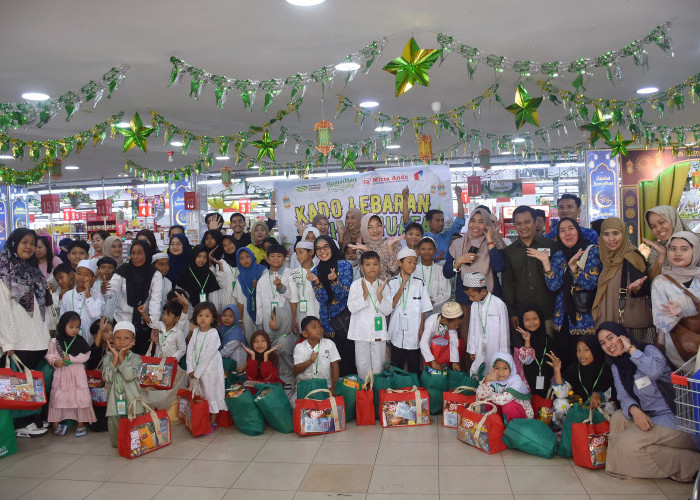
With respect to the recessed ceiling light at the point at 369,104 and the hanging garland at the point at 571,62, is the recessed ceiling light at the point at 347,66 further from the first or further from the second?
the recessed ceiling light at the point at 369,104

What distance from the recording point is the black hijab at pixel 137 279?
5180 mm

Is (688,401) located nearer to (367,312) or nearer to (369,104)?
(367,312)

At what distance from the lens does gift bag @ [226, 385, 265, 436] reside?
4445 millimetres

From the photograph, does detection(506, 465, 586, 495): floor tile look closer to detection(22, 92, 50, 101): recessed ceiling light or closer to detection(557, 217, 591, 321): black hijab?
detection(557, 217, 591, 321): black hijab

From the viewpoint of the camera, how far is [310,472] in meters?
3.73

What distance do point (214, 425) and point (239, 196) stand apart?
1429cm

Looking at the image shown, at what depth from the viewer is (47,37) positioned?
474cm

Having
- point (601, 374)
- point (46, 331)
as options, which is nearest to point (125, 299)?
point (46, 331)

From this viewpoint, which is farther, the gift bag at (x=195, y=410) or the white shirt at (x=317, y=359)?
the white shirt at (x=317, y=359)

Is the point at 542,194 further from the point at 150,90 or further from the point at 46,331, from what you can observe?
the point at 46,331

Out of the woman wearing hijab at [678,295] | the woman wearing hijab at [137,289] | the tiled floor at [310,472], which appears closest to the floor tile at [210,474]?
the tiled floor at [310,472]

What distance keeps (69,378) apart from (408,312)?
2780mm

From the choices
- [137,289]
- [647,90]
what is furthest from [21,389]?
[647,90]

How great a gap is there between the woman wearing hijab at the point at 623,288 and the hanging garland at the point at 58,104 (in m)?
4.60
